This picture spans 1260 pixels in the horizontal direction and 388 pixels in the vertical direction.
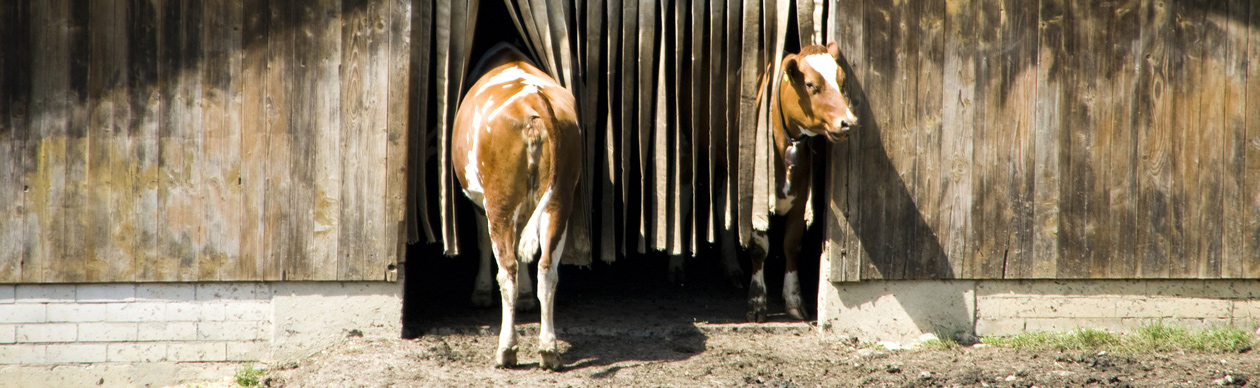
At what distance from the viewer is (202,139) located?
5.71 meters

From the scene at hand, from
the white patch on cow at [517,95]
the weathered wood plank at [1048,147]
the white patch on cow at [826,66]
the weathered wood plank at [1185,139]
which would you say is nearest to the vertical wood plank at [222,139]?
the white patch on cow at [517,95]

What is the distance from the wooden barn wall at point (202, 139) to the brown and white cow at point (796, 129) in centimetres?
213

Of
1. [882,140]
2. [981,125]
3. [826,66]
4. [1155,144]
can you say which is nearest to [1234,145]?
[1155,144]

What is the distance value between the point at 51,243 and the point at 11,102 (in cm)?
78

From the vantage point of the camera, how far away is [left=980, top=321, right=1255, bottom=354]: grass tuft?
19.3 feet

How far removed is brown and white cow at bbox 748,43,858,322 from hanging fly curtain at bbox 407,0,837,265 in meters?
0.12

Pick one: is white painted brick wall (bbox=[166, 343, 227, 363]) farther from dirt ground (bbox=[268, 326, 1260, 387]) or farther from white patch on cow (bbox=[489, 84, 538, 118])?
white patch on cow (bbox=[489, 84, 538, 118])

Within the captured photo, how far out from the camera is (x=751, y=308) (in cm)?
643

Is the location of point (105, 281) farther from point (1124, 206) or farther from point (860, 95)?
point (1124, 206)

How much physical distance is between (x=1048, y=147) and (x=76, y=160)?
5403 millimetres

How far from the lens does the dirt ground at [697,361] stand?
17.3 feet

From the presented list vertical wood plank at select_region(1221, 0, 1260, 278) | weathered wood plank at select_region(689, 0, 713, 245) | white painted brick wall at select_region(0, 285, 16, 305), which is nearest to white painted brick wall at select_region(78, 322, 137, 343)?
white painted brick wall at select_region(0, 285, 16, 305)

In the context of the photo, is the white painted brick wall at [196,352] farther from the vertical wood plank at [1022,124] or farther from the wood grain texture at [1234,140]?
the wood grain texture at [1234,140]

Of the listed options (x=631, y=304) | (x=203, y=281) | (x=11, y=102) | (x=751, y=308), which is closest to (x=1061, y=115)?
(x=751, y=308)
